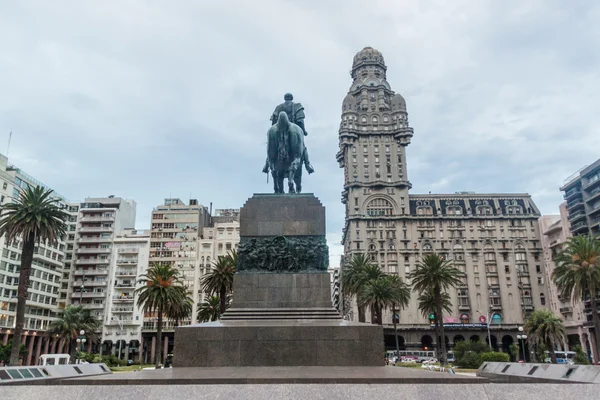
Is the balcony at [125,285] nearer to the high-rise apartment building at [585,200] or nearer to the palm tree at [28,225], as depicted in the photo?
the palm tree at [28,225]

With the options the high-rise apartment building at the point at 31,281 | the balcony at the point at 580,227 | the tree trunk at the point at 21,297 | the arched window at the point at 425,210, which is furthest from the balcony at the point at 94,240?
the balcony at the point at 580,227

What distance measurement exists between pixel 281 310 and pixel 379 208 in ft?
292

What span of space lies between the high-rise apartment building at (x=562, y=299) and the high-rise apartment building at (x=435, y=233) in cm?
180

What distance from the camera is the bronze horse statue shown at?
21.1 m

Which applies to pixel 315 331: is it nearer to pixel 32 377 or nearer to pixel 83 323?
pixel 32 377

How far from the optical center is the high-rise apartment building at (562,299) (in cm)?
7938

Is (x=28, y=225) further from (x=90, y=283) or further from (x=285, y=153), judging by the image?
(x=90, y=283)

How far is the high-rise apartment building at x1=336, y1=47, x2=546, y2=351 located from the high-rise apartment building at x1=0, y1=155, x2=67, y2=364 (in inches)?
2349

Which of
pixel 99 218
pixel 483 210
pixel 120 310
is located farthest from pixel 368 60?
pixel 120 310

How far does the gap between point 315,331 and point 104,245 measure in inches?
3770

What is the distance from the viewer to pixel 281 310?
1731 cm

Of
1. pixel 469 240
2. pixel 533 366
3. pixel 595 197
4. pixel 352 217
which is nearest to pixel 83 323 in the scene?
pixel 352 217

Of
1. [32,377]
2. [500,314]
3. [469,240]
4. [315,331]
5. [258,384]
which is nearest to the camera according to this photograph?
[258,384]

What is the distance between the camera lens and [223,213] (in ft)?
406
